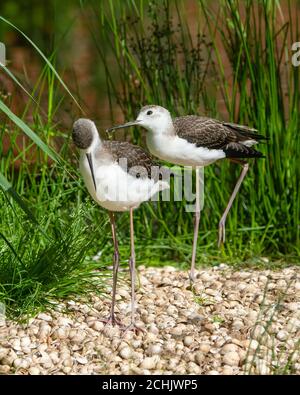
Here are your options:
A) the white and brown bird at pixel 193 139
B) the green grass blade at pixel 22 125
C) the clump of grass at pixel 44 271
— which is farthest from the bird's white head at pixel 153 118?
the green grass blade at pixel 22 125

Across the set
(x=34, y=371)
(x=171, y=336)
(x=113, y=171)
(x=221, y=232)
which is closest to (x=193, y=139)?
(x=221, y=232)

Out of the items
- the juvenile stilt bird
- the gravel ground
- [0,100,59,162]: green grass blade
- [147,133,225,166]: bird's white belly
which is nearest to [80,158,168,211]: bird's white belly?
the juvenile stilt bird

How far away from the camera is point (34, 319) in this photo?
4.07 metres

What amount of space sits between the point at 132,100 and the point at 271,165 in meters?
0.98

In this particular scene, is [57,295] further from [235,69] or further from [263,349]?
[235,69]

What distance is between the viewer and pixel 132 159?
4.06m

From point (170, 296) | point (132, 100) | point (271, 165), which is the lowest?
point (170, 296)

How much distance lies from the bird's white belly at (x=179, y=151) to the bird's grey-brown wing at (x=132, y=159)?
9.6 inches

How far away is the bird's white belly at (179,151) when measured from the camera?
4.48 metres

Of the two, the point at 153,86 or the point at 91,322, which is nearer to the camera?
the point at 91,322

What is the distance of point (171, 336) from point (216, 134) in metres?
1.29
